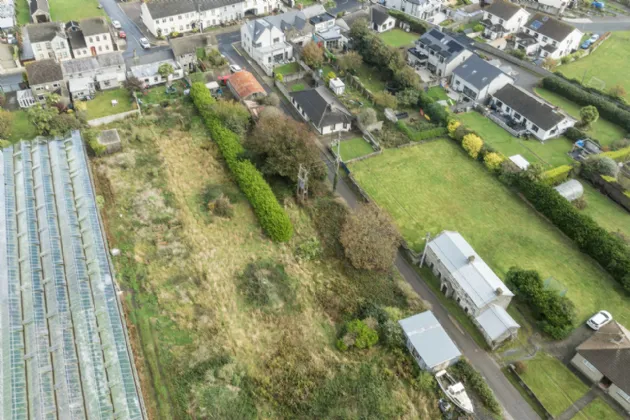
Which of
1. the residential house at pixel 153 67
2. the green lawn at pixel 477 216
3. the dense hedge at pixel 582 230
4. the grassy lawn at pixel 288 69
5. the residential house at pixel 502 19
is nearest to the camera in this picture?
the dense hedge at pixel 582 230

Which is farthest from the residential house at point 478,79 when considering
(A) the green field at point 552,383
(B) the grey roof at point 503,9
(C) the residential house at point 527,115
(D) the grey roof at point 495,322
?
(A) the green field at point 552,383

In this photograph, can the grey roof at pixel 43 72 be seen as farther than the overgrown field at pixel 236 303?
Yes

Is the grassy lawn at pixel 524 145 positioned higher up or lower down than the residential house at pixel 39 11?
lower down

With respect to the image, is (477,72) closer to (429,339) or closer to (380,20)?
(380,20)

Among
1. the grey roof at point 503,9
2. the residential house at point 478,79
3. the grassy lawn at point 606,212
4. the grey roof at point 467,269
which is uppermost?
the grey roof at point 503,9

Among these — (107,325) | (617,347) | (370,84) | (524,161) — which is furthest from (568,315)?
(370,84)

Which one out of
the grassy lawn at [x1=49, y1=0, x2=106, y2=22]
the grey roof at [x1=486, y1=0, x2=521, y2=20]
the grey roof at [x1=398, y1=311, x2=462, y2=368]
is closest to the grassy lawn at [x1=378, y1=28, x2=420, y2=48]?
the grey roof at [x1=486, y1=0, x2=521, y2=20]

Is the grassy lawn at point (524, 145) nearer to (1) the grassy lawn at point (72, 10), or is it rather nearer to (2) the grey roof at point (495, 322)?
(2) the grey roof at point (495, 322)

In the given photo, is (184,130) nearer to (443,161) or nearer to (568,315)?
(443,161)
